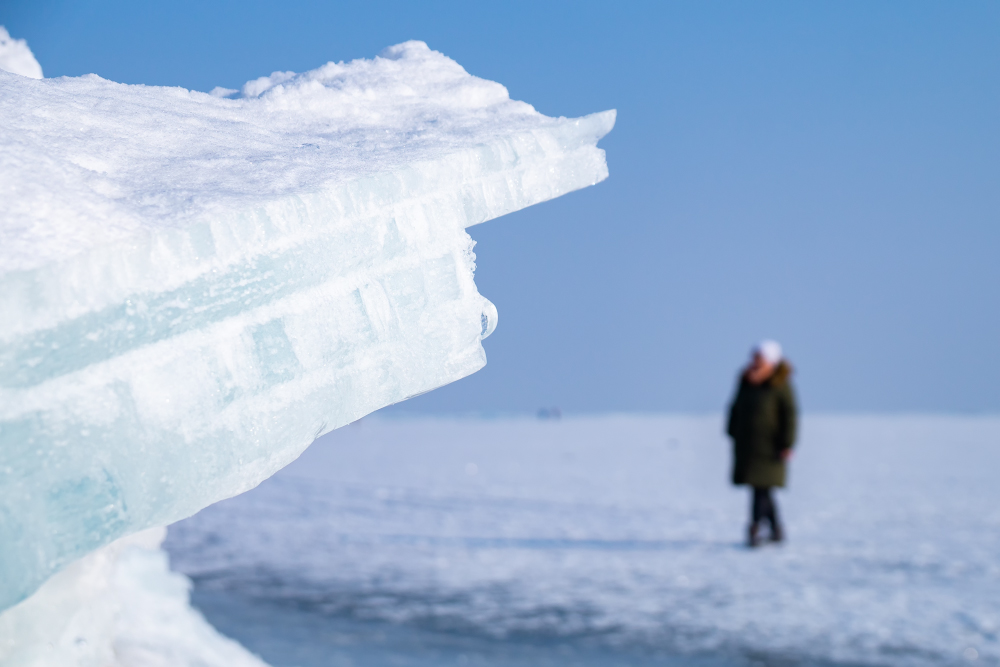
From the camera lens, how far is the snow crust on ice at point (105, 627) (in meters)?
2.31

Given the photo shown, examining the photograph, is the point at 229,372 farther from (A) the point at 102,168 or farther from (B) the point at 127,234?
(A) the point at 102,168

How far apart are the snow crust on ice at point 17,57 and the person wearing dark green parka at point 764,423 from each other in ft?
17.5

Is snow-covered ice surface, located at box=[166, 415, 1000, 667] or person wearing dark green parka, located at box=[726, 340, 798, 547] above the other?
person wearing dark green parka, located at box=[726, 340, 798, 547]

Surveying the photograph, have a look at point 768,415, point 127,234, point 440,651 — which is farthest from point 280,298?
point 768,415

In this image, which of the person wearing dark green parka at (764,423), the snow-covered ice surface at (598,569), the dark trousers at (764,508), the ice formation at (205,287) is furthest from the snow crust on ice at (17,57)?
the dark trousers at (764,508)

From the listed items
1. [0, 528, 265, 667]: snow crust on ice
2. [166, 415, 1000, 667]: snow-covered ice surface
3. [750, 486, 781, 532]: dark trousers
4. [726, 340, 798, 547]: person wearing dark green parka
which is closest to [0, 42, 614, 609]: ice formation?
[0, 528, 265, 667]: snow crust on ice

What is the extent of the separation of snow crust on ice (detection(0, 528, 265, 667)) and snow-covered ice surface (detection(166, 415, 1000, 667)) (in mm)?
1062

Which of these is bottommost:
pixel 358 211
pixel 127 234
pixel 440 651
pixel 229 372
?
pixel 440 651

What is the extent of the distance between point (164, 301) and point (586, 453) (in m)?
15.4

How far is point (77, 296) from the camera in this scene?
1760mm

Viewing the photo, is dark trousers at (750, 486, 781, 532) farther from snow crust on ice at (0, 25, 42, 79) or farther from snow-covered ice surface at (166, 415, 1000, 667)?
snow crust on ice at (0, 25, 42, 79)

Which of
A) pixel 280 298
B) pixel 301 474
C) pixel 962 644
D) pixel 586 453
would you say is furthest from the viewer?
pixel 586 453

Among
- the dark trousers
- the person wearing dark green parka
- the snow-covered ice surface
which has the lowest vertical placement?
the snow-covered ice surface

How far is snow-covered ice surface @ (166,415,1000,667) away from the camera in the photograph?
455 cm
